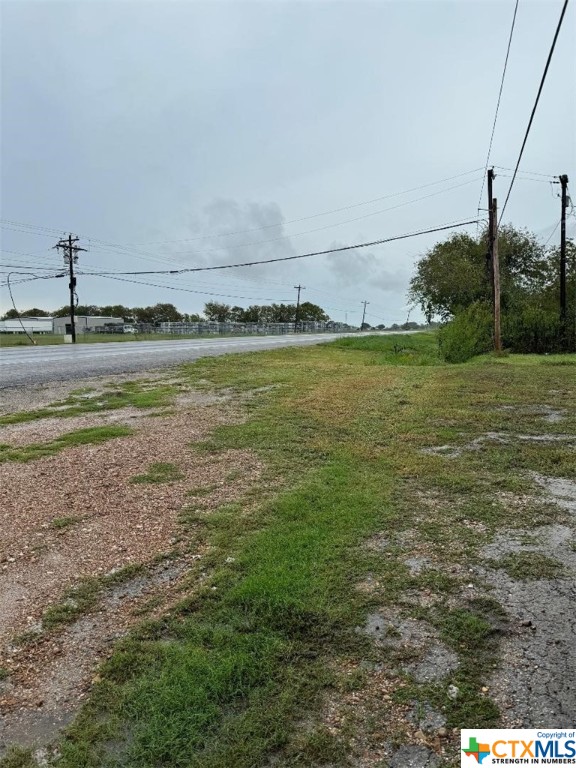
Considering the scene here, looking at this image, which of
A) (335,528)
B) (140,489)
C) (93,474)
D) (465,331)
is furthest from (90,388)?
(465,331)

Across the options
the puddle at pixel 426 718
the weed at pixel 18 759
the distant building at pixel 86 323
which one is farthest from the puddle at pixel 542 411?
the distant building at pixel 86 323

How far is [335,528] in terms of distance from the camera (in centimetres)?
339

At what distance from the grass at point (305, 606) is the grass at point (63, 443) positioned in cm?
139

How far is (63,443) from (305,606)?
14.5 feet

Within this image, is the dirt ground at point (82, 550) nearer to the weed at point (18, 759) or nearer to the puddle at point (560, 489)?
the weed at point (18, 759)

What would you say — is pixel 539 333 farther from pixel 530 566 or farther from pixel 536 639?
pixel 536 639

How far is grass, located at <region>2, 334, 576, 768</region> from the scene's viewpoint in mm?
1799

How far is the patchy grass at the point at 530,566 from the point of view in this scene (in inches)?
111

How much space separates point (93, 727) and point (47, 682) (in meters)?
0.38

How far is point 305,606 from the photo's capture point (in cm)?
248

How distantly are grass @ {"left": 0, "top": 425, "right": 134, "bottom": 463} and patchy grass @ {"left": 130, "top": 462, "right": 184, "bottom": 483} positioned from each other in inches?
56.2

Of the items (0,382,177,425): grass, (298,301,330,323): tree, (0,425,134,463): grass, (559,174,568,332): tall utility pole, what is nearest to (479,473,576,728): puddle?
(0,425,134,463): grass

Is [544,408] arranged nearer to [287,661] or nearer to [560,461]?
[560,461]

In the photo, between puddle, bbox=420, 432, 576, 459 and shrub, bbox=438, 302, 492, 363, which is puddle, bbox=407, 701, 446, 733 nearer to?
puddle, bbox=420, 432, 576, 459
